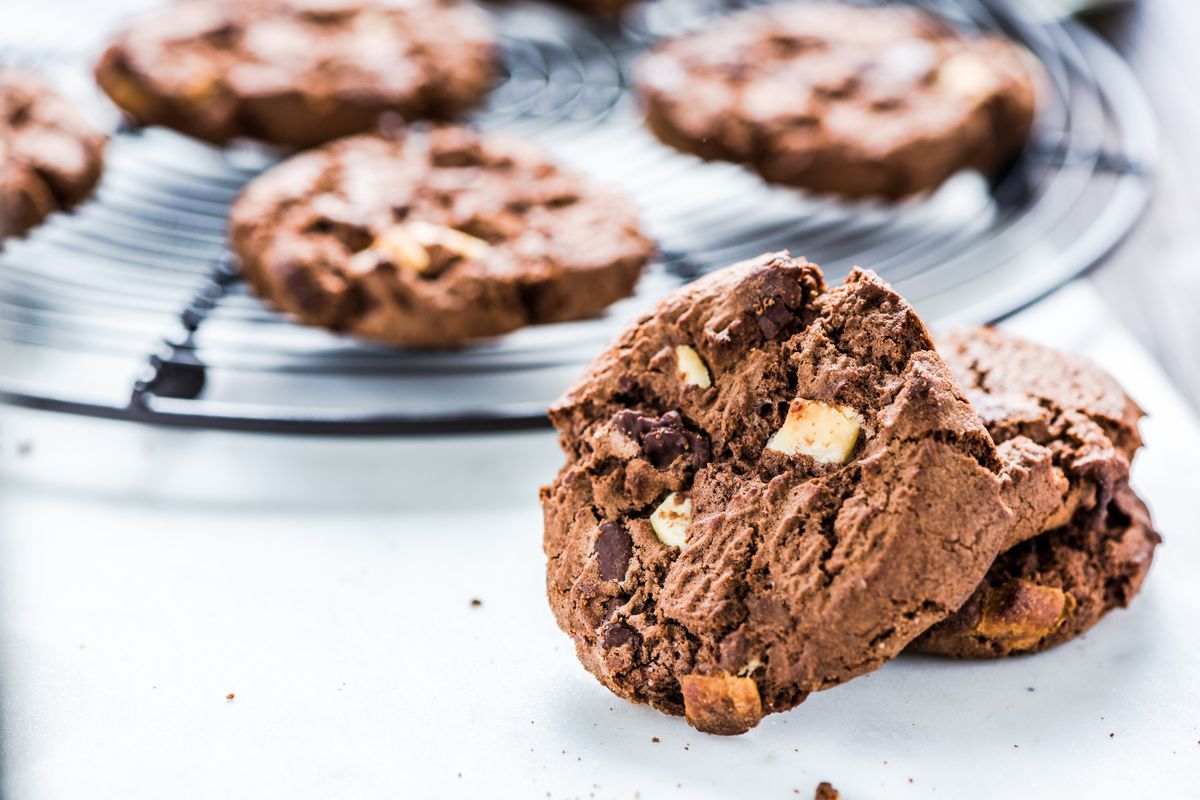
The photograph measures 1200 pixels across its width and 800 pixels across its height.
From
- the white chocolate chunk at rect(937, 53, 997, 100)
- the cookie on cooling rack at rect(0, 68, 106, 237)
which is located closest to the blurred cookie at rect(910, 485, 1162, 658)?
the white chocolate chunk at rect(937, 53, 997, 100)

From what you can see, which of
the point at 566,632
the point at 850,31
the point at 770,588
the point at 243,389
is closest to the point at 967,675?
the point at 770,588

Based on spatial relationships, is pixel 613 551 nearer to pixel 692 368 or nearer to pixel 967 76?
pixel 692 368

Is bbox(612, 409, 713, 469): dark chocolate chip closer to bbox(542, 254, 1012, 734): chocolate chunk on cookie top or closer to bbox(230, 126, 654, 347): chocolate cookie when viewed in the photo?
bbox(542, 254, 1012, 734): chocolate chunk on cookie top

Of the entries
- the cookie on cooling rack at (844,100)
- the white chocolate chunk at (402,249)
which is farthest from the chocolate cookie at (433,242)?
the cookie on cooling rack at (844,100)

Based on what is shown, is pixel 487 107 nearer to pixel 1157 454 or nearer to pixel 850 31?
pixel 850 31

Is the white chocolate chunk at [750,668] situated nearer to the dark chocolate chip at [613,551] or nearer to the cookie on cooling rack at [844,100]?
the dark chocolate chip at [613,551]

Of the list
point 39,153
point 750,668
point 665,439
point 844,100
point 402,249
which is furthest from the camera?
point 844,100

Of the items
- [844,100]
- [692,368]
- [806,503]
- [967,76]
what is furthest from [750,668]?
[967,76]
